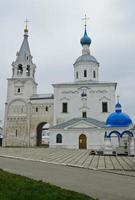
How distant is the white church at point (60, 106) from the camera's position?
115ft

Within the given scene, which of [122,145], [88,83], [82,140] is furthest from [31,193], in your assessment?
[88,83]

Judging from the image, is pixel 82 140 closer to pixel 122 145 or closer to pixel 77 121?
pixel 77 121

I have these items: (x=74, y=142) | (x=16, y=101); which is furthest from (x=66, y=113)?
(x=16, y=101)

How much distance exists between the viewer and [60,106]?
3941 cm

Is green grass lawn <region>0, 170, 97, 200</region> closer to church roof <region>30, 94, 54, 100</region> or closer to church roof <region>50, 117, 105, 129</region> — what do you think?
church roof <region>50, 117, 105, 129</region>

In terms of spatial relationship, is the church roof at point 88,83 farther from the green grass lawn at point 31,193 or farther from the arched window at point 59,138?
the green grass lawn at point 31,193

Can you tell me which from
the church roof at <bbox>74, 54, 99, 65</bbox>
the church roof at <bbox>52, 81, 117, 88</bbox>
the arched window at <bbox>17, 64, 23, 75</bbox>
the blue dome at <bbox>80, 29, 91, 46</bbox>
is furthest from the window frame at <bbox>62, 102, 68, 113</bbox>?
the blue dome at <bbox>80, 29, 91, 46</bbox>

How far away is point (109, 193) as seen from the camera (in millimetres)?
5859

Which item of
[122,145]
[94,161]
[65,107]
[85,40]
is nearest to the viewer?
[94,161]

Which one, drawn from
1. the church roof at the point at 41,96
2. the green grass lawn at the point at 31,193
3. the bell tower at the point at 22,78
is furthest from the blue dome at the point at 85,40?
the green grass lawn at the point at 31,193

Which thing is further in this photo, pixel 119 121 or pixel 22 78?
pixel 22 78

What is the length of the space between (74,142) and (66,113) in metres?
5.71

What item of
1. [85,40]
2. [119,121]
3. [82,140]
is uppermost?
[85,40]

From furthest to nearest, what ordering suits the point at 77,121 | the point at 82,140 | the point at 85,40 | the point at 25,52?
1. the point at 25,52
2. the point at 85,40
3. the point at 77,121
4. the point at 82,140
